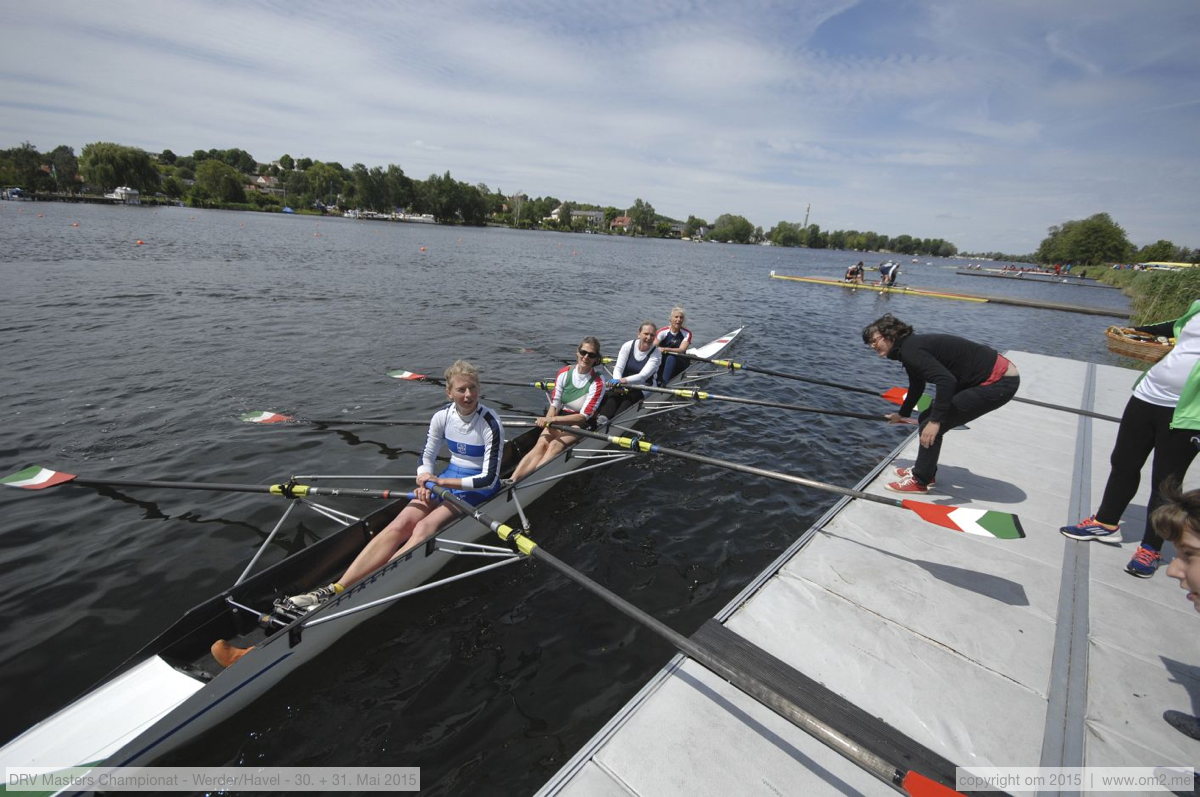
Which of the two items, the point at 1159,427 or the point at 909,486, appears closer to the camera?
the point at 1159,427

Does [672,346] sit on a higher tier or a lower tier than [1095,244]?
lower

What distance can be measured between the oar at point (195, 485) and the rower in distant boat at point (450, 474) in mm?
361

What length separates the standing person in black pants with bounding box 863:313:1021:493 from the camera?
17.7 feet

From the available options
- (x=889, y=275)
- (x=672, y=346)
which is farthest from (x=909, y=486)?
(x=889, y=275)

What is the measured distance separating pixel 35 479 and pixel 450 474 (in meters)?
5.55

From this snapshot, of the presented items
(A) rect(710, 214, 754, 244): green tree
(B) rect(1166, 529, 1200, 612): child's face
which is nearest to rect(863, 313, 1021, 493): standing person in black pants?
(B) rect(1166, 529, 1200, 612): child's face

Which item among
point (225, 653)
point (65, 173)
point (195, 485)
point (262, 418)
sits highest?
point (65, 173)

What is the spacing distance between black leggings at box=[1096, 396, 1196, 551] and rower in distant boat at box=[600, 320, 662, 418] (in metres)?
6.54

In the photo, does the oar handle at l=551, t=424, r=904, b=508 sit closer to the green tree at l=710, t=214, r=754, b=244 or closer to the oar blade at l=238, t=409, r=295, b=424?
the oar blade at l=238, t=409, r=295, b=424

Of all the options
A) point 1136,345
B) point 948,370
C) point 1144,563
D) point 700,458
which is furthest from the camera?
point 1136,345

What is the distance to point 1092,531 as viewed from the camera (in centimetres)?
537

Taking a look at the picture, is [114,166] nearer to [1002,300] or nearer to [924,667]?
[924,667]

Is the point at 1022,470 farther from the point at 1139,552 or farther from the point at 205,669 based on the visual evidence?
the point at 205,669

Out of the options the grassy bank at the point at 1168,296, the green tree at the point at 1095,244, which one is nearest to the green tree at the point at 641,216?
the green tree at the point at 1095,244
